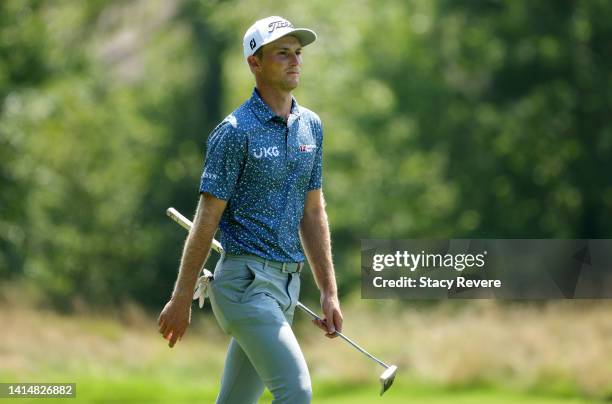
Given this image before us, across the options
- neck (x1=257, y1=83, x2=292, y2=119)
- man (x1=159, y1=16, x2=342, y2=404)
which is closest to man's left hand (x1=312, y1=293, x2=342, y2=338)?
man (x1=159, y1=16, x2=342, y2=404)

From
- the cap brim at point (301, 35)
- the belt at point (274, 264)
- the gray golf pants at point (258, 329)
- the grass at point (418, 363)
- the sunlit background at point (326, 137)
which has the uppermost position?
the sunlit background at point (326, 137)

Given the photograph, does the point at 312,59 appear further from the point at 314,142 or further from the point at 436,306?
the point at 314,142

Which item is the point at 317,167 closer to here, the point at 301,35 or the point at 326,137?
the point at 301,35

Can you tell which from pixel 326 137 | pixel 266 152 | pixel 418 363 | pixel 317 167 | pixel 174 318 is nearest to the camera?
pixel 174 318

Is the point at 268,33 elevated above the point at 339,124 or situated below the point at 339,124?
below

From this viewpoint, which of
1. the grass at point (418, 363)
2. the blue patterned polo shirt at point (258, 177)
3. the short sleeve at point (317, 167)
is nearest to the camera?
the blue patterned polo shirt at point (258, 177)

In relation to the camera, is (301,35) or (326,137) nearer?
(301,35)

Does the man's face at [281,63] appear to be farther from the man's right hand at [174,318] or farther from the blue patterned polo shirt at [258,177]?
the man's right hand at [174,318]

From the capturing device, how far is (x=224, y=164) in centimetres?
488

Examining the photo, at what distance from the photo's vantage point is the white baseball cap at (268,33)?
5.04 meters

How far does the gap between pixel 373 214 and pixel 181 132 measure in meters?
Answer: 6.17

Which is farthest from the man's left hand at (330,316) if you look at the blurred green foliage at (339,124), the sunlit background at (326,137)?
the blurred green foliage at (339,124)

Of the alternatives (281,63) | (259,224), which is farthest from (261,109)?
(259,224)

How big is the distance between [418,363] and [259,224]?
10.9 m
